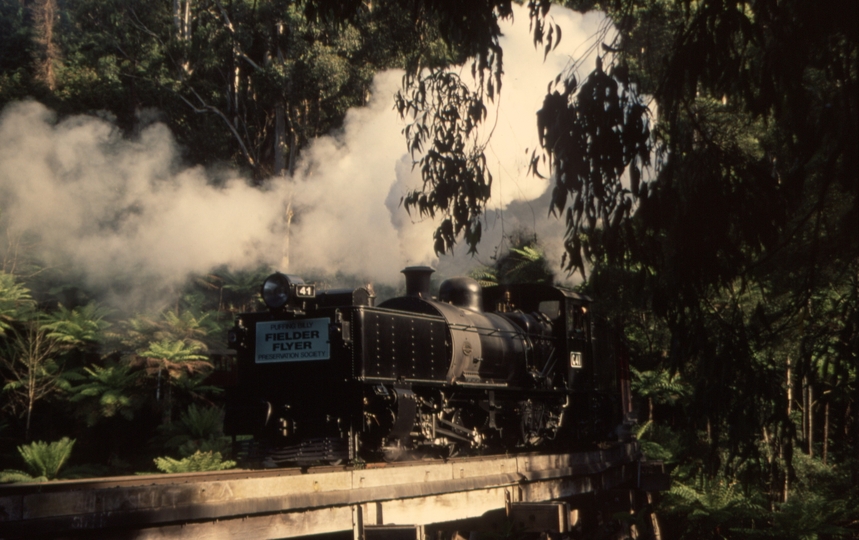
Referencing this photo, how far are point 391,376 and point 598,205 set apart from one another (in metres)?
4.23

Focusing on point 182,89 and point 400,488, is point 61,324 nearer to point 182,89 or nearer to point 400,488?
point 182,89

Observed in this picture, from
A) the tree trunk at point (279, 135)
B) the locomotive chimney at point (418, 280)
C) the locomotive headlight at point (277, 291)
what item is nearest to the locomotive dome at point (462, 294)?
the locomotive chimney at point (418, 280)

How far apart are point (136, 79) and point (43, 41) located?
5407 millimetres

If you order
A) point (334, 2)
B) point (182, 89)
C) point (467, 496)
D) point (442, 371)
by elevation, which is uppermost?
point (182, 89)

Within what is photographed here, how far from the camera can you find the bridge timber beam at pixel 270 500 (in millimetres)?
5293

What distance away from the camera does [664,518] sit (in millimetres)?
15977

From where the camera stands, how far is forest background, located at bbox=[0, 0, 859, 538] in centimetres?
578

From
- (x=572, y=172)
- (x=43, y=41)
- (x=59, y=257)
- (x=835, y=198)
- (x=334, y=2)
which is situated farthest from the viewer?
(x=43, y=41)

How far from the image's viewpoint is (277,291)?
949 centimetres

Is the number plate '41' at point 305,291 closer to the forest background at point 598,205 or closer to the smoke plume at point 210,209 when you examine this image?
the forest background at point 598,205

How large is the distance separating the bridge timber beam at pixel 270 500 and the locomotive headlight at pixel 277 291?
2.29m

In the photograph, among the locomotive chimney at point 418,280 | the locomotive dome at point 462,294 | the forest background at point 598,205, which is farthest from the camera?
the locomotive dome at point 462,294

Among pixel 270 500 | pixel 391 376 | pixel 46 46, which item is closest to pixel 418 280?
pixel 391 376

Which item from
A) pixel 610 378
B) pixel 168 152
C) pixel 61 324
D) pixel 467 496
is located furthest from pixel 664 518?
pixel 168 152
